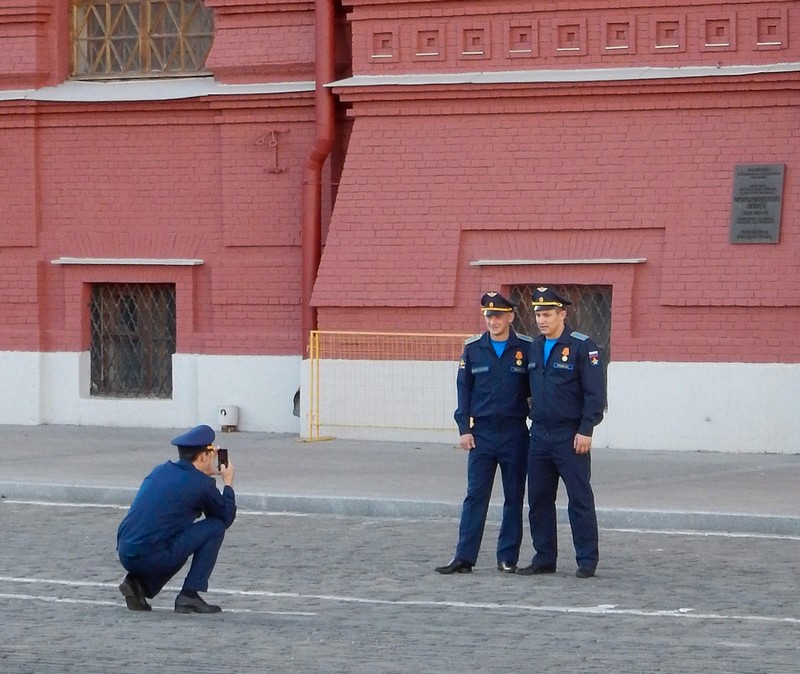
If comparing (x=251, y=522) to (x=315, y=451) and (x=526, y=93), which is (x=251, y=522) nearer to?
(x=315, y=451)

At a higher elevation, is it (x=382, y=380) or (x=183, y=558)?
(x=382, y=380)

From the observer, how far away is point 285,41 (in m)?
18.3

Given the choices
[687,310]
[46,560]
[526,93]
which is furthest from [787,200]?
[46,560]

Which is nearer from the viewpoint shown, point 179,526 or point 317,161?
point 179,526

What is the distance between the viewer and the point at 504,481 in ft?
34.3

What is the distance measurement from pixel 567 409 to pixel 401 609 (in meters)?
1.82

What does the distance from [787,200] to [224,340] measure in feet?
20.8

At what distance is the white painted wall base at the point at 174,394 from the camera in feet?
60.7

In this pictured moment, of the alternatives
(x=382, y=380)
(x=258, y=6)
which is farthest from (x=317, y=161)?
(x=382, y=380)

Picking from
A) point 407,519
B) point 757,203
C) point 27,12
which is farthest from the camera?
point 27,12

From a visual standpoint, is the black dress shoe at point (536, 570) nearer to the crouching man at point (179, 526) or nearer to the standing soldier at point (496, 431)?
the standing soldier at point (496, 431)

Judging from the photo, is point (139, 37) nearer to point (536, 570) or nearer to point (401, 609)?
point (536, 570)

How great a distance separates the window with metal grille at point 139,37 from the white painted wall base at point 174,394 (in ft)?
11.0

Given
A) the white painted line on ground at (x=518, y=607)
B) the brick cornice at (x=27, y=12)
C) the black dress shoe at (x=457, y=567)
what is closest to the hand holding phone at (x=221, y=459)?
the white painted line on ground at (x=518, y=607)
